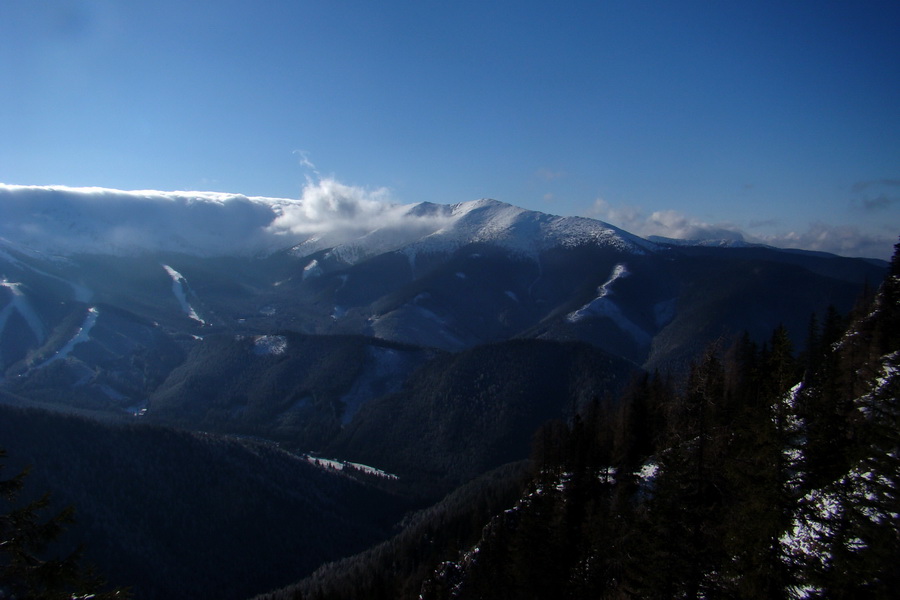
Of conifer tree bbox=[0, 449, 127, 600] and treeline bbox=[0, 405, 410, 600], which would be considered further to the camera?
treeline bbox=[0, 405, 410, 600]

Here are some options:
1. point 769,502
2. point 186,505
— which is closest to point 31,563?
point 769,502

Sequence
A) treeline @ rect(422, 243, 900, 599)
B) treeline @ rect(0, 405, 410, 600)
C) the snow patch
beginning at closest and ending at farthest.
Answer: treeline @ rect(422, 243, 900, 599) → treeline @ rect(0, 405, 410, 600) → the snow patch

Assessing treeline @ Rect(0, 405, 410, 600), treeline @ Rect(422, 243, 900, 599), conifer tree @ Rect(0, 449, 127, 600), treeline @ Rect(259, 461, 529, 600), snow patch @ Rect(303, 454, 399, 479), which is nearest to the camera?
conifer tree @ Rect(0, 449, 127, 600)

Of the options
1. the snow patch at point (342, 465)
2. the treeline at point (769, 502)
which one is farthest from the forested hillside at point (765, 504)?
the snow patch at point (342, 465)

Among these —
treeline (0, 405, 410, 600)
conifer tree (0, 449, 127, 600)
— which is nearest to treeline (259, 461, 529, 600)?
treeline (0, 405, 410, 600)

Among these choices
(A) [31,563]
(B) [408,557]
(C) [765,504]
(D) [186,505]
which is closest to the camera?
(A) [31,563]

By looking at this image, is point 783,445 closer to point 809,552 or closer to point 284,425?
point 809,552

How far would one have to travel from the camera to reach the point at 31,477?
103m

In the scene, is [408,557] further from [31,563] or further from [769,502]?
[31,563]

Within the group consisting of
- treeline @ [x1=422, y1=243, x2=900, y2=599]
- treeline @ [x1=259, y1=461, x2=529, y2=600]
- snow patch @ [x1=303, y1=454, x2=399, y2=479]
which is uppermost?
treeline @ [x1=422, y1=243, x2=900, y2=599]

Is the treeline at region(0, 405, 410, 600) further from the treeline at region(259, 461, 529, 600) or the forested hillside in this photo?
the forested hillside

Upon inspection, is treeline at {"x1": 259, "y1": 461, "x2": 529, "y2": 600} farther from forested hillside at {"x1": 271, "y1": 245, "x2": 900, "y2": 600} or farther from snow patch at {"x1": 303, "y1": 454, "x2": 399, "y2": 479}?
snow patch at {"x1": 303, "y1": 454, "x2": 399, "y2": 479}

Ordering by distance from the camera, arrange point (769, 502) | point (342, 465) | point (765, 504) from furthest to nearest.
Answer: point (342, 465)
point (769, 502)
point (765, 504)

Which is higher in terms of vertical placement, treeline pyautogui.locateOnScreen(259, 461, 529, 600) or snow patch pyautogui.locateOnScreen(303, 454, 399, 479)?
treeline pyautogui.locateOnScreen(259, 461, 529, 600)
